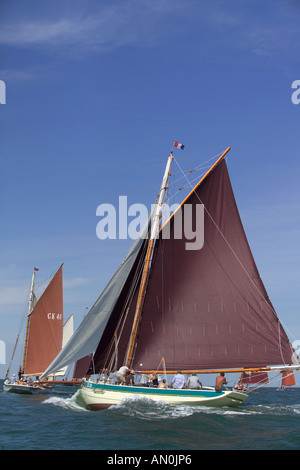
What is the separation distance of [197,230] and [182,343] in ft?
24.2

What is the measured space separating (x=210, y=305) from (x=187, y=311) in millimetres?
1515

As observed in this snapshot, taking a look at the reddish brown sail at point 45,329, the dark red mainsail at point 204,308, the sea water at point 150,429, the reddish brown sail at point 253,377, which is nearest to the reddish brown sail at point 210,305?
the dark red mainsail at point 204,308

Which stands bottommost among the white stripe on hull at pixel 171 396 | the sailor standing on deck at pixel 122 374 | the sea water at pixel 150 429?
the sea water at pixel 150 429

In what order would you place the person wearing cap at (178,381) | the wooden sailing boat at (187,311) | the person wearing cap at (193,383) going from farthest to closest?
the wooden sailing boat at (187,311)
the person wearing cap at (193,383)
the person wearing cap at (178,381)

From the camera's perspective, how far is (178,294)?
3197 cm

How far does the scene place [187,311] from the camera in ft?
103

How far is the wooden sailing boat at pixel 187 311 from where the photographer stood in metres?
30.7

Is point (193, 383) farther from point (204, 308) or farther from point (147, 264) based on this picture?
point (147, 264)

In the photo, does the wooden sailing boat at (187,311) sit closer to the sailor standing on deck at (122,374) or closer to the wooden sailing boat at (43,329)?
the sailor standing on deck at (122,374)

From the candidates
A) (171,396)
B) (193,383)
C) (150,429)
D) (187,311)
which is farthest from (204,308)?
(150,429)

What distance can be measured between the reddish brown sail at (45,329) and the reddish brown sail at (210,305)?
34181mm
